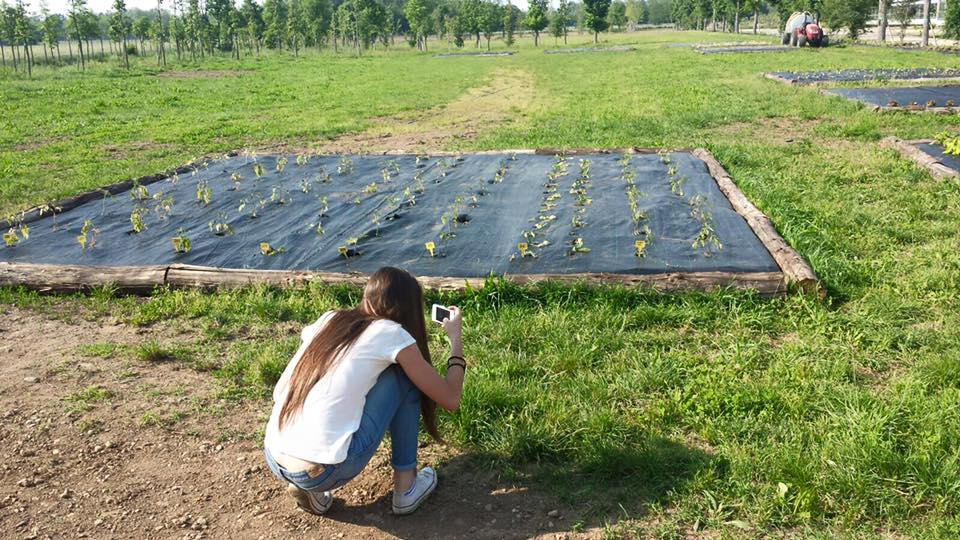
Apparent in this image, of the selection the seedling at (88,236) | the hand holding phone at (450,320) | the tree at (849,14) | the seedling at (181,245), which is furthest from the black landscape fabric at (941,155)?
the tree at (849,14)

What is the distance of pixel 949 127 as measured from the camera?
11.7 m

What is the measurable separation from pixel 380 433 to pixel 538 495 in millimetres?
846

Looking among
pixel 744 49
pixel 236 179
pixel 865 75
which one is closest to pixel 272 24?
pixel 744 49

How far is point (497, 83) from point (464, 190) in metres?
16.8

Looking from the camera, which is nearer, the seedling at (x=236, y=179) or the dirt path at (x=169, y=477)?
the dirt path at (x=169, y=477)

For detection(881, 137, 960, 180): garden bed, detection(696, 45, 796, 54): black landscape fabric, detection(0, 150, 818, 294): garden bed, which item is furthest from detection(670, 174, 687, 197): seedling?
Result: detection(696, 45, 796, 54): black landscape fabric

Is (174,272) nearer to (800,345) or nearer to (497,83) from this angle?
(800,345)

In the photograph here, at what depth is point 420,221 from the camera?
7.27 meters

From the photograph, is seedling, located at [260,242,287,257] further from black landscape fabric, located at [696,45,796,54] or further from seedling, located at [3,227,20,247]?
black landscape fabric, located at [696,45,796,54]

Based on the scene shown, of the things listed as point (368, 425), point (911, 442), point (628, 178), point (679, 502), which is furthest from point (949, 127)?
point (368, 425)

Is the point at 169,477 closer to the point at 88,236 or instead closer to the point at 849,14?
the point at 88,236

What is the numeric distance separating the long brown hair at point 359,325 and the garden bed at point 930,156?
7.62m

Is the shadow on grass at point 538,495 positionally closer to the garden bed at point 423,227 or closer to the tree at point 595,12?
the garden bed at point 423,227

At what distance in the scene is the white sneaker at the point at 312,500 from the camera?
3.21 m
